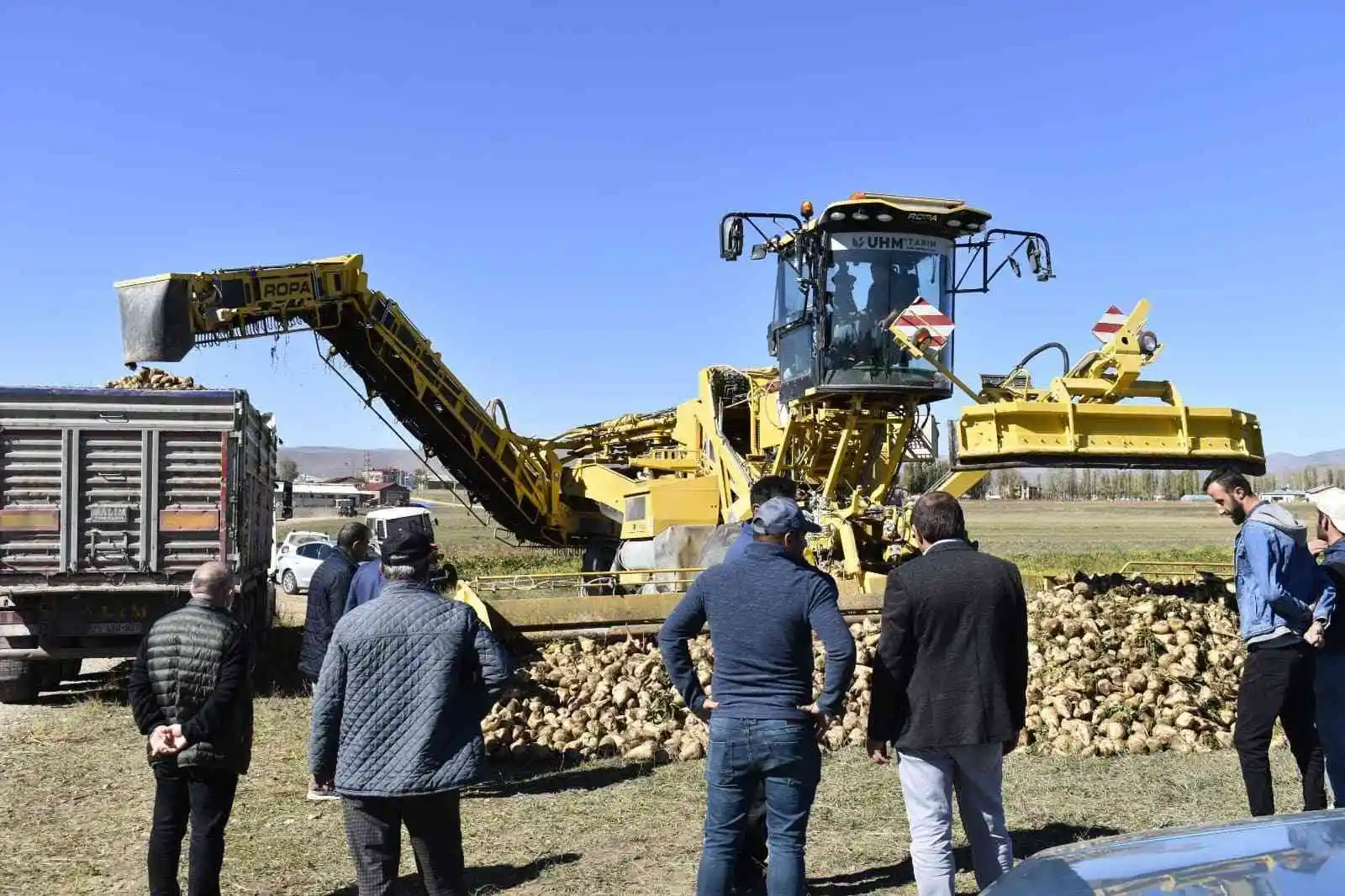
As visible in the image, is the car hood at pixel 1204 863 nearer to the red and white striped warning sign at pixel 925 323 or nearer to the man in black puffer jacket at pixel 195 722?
the man in black puffer jacket at pixel 195 722

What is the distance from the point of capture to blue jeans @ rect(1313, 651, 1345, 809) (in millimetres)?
5637

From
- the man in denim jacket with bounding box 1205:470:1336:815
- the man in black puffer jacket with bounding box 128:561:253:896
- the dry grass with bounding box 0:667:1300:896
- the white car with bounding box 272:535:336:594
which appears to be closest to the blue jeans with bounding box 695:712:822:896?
the dry grass with bounding box 0:667:1300:896

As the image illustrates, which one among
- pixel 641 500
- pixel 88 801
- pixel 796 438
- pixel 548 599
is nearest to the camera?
pixel 88 801

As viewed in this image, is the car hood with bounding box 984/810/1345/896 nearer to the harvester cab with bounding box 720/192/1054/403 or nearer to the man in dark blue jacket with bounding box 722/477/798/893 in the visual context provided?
the man in dark blue jacket with bounding box 722/477/798/893

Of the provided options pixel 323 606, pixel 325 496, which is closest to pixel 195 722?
pixel 323 606

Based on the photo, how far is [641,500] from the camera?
51.3 ft

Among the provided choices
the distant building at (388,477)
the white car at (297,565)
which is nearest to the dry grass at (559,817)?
the white car at (297,565)

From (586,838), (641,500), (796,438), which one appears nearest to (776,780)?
(586,838)

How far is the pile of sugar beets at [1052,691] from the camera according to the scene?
8211 mm

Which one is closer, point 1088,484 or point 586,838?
point 586,838

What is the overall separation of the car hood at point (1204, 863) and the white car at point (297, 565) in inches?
946

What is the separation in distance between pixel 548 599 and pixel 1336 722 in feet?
19.3

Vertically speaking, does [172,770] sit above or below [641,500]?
below

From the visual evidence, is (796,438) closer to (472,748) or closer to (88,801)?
(88,801)
